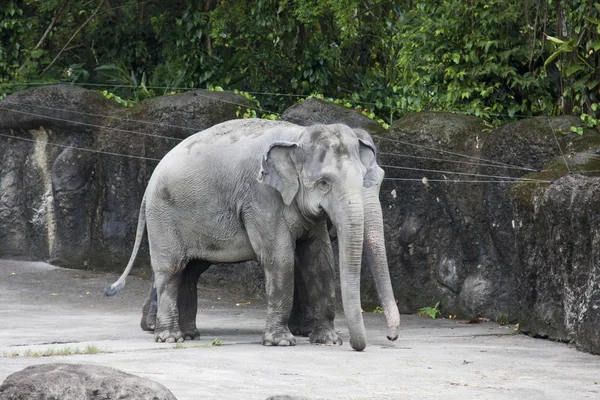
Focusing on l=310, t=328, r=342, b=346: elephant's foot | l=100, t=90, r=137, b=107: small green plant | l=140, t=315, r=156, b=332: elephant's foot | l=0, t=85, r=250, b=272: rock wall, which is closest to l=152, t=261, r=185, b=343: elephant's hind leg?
l=140, t=315, r=156, b=332: elephant's foot

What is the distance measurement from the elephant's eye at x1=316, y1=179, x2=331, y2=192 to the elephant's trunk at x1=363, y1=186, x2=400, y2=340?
13.4 inches

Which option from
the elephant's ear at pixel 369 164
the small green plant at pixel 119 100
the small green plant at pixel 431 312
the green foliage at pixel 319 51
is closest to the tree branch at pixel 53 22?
the green foliage at pixel 319 51

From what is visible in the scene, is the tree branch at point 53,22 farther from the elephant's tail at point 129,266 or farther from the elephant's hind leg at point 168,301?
the elephant's hind leg at point 168,301

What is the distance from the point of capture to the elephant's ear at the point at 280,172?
11336 millimetres

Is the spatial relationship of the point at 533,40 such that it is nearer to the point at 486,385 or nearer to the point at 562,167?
the point at 562,167

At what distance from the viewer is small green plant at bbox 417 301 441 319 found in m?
14.1

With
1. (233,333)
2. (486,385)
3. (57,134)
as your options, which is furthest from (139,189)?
(486,385)

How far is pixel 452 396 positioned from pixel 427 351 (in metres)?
2.45

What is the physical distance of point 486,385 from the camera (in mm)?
9148

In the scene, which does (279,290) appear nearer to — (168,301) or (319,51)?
(168,301)

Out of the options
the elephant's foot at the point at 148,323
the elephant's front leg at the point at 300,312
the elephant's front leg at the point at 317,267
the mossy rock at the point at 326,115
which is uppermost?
the mossy rock at the point at 326,115

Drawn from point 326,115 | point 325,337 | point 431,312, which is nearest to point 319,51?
point 326,115

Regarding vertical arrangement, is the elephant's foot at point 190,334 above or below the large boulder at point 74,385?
above

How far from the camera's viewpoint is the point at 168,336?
1190 cm
